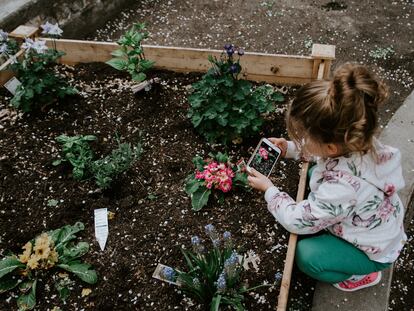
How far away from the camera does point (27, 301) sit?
2.27m

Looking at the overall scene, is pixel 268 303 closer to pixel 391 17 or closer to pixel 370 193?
pixel 370 193

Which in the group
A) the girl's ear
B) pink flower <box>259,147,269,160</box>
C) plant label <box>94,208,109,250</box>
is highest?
the girl's ear

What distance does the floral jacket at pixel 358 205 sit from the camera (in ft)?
6.53

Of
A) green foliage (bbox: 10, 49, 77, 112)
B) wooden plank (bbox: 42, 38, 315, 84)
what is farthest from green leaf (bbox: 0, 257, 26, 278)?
wooden plank (bbox: 42, 38, 315, 84)

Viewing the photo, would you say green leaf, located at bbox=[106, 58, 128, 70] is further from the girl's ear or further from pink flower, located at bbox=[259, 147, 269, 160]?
the girl's ear

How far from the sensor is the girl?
182 centimetres

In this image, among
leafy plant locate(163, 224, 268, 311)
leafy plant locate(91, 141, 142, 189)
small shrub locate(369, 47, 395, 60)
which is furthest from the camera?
small shrub locate(369, 47, 395, 60)

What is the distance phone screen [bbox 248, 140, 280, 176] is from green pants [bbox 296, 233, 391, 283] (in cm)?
52

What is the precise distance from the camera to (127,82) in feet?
11.3

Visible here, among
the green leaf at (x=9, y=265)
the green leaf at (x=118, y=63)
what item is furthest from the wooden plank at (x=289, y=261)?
the green leaf at (x=118, y=63)

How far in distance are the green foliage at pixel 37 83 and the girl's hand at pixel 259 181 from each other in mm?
1509

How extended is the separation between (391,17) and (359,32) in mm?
498

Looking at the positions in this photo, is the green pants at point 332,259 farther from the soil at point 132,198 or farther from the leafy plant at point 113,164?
the leafy plant at point 113,164

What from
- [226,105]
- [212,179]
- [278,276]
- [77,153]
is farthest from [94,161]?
[278,276]
